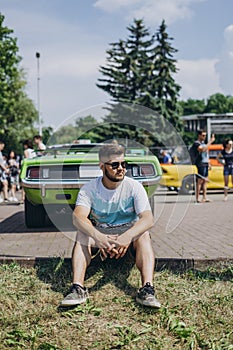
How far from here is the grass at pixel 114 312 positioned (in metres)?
4.06

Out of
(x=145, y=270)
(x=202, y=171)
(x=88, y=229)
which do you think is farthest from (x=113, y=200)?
(x=202, y=171)

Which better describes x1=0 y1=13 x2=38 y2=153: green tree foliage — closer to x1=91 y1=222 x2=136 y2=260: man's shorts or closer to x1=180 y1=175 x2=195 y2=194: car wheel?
x1=180 y1=175 x2=195 y2=194: car wheel

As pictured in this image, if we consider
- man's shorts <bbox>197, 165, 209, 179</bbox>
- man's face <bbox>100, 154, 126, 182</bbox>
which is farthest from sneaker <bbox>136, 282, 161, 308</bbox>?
man's shorts <bbox>197, 165, 209, 179</bbox>

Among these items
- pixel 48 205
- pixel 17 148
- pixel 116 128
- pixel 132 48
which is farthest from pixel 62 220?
pixel 17 148

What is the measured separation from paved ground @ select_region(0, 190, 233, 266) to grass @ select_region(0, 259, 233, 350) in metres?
0.47

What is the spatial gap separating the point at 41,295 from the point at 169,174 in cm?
1347

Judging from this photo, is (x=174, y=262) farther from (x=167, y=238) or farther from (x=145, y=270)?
(x=167, y=238)

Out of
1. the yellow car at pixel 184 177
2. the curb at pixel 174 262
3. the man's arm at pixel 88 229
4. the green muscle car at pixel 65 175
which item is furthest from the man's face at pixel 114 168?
the yellow car at pixel 184 177

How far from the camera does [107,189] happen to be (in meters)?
5.14

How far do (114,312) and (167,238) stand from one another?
10.7 ft

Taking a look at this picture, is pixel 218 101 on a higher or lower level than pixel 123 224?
higher

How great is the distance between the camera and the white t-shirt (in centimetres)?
509

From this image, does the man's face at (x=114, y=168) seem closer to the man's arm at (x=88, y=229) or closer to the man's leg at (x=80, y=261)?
the man's arm at (x=88, y=229)

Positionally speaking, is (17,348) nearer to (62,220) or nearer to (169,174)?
(62,220)
